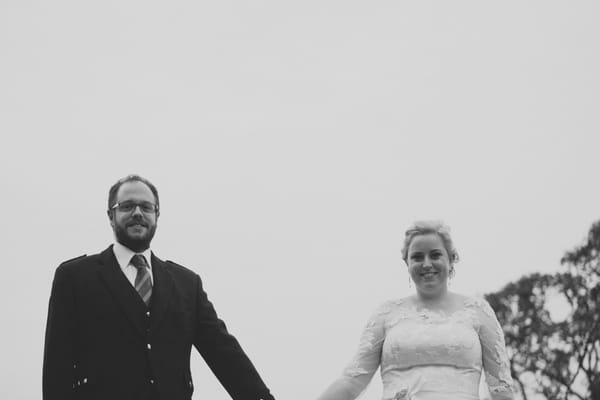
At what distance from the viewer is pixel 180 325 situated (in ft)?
21.6

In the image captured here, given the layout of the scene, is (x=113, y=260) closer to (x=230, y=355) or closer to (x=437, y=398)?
(x=230, y=355)

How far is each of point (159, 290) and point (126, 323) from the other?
381mm

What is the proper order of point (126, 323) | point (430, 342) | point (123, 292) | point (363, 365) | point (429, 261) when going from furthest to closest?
point (363, 365) → point (429, 261) → point (430, 342) → point (123, 292) → point (126, 323)

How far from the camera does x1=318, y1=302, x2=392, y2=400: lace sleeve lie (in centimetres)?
680

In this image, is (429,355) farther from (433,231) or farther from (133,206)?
(133,206)

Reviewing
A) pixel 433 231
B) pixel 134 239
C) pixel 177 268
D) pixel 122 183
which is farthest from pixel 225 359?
pixel 433 231

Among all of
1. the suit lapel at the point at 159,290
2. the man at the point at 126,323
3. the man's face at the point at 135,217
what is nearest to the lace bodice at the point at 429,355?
the man at the point at 126,323

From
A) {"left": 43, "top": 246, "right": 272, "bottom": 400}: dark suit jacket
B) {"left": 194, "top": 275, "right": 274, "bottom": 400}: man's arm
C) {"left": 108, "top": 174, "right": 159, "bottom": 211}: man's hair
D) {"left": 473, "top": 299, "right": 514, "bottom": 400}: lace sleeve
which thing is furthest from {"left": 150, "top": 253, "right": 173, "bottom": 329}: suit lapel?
{"left": 473, "top": 299, "right": 514, "bottom": 400}: lace sleeve

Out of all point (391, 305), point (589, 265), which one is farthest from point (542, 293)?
point (391, 305)

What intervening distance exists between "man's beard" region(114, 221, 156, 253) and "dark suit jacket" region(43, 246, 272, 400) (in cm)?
17

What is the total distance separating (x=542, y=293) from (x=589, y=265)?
6.55ft

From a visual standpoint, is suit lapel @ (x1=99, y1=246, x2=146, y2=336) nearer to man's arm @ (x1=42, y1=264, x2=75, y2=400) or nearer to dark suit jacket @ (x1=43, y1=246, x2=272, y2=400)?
dark suit jacket @ (x1=43, y1=246, x2=272, y2=400)

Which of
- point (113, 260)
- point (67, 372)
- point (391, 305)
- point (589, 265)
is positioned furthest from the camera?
point (589, 265)

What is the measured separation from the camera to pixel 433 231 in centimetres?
666
